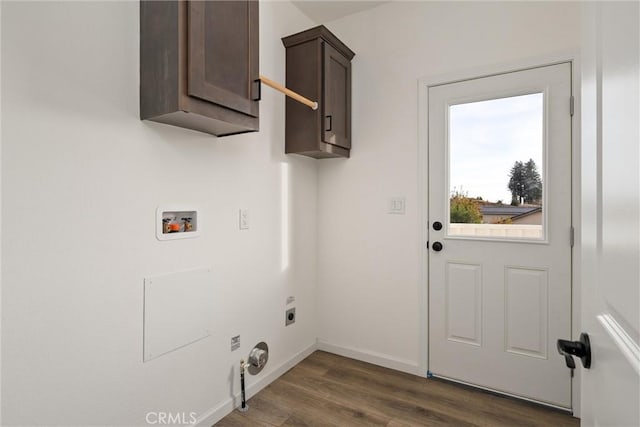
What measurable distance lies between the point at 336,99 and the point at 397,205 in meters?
0.88

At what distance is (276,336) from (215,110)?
157cm

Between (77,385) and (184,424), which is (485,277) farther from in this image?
(77,385)

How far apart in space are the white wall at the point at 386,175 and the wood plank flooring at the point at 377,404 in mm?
236

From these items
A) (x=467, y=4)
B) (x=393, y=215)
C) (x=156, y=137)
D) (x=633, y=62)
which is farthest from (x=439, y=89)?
(x=633, y=62)

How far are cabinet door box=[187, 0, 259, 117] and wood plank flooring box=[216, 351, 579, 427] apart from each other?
65.4 inches

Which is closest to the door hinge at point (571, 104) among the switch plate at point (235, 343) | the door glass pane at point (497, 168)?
the door glass pane at point (497, 168)

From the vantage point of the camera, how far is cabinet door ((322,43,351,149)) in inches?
89.7

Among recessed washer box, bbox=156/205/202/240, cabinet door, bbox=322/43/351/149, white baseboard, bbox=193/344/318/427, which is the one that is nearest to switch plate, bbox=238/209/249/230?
recessed washer box, bbox=156/205/202/240

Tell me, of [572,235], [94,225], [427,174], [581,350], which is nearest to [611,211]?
[581,350]

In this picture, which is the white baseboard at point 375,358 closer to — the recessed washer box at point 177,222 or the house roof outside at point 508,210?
the house roof outside at point 508,210

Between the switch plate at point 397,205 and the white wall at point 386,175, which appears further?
the switch plate at point 397,205

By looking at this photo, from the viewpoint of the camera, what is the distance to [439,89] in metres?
2.29

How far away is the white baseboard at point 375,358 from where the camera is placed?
7.85ft

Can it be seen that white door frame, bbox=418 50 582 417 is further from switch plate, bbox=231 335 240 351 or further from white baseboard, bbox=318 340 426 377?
switch plate, bbox=231 335 240 351
